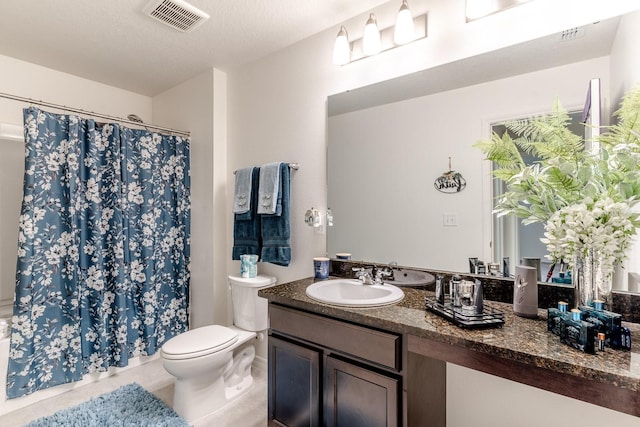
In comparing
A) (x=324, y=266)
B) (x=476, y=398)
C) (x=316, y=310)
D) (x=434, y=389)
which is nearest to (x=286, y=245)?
(x=324, y=266)

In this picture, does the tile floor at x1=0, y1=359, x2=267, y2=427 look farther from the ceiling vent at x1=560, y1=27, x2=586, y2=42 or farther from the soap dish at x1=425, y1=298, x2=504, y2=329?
the ceiling vent at x1=560, y1=27, x2=586, y2=42

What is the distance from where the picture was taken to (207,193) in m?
2.61

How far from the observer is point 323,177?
2.01 meters

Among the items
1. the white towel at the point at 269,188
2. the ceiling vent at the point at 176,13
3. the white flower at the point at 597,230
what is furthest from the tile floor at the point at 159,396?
the ceiling vent at the point at 176,13

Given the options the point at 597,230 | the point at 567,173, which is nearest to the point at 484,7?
the point at 567,173

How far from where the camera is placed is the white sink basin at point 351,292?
4.44ft

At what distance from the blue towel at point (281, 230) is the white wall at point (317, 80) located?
92 mm

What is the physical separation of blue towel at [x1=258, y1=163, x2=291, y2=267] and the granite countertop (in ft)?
2.09

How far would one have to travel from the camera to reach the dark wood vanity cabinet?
1.14m

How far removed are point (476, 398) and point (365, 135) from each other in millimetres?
1391

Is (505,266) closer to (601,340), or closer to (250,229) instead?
(601,340)

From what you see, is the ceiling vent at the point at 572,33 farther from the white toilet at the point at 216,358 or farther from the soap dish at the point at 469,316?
the white toilet at the point at 216,358

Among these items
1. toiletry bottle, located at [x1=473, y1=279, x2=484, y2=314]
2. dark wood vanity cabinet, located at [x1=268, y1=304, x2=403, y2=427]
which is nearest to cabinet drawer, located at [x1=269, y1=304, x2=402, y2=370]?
dark wood vanity cabinet, located at [x1=268, y1=304, x2=403, y2=427]

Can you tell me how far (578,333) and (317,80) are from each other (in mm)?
1816
